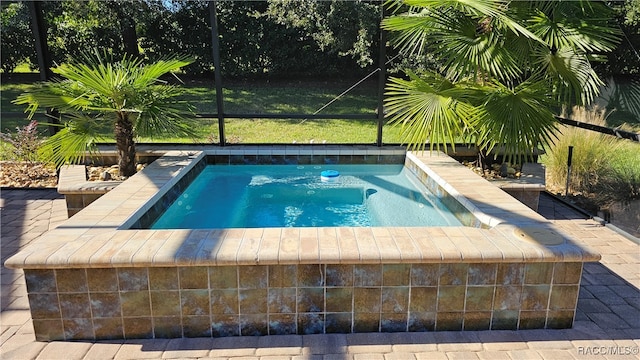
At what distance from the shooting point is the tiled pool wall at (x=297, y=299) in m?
2.42

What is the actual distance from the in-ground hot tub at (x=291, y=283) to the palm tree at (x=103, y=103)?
59.9 inches

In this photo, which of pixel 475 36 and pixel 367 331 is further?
pixel 475 36

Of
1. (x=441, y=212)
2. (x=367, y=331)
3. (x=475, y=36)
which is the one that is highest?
(x=475, y=36)

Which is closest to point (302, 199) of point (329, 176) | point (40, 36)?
point (329, 176)

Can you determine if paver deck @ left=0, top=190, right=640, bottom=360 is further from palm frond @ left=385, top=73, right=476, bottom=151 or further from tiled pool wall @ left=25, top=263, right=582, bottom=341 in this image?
palm frond @ left=385, top=73, right=476, bottom=151

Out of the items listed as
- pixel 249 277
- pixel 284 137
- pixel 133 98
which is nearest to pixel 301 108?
pixel 284 137

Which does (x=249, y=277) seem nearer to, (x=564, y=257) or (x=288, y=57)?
(x=564, y=257)

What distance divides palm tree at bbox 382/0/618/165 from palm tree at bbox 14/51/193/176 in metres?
2.14

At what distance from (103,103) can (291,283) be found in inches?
108

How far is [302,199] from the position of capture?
4.73 meters

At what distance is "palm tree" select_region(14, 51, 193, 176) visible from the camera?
12.8 feet

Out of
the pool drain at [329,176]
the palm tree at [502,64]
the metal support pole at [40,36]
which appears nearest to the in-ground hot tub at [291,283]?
the palm tree at [502,64]

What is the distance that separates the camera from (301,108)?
10945mm

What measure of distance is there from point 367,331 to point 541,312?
3.39ft
